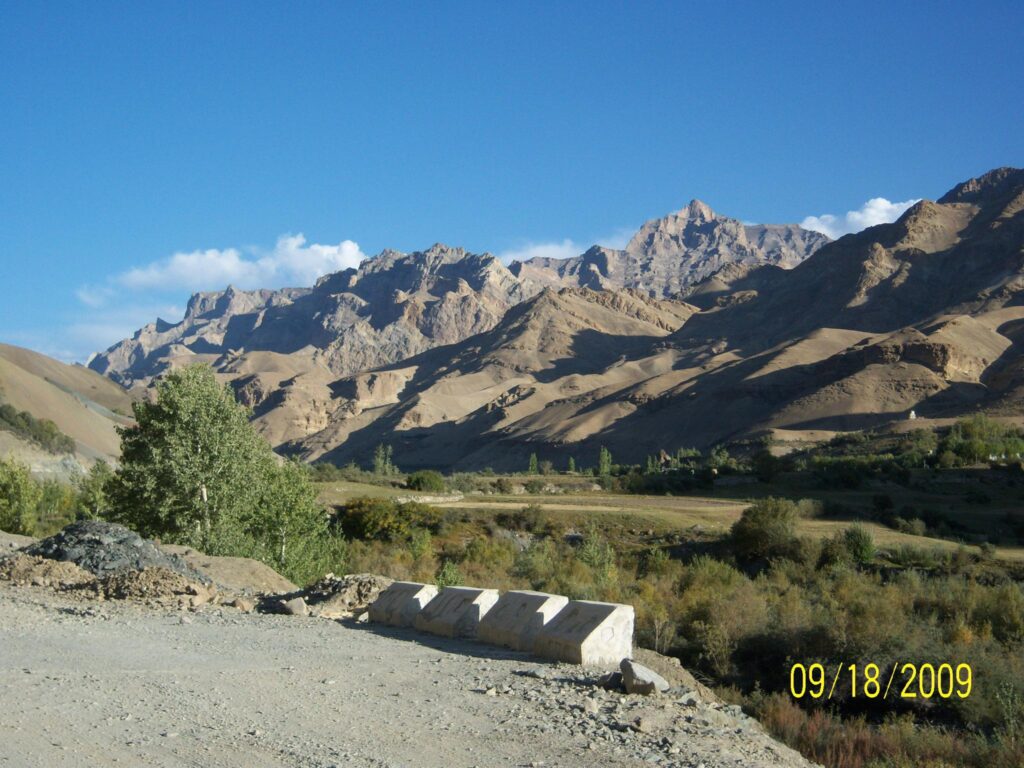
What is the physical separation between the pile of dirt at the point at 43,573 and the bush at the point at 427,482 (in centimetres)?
6651

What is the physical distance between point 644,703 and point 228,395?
2579 centimetres

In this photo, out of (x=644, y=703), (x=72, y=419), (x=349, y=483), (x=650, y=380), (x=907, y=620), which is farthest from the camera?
(x=650, y=380)

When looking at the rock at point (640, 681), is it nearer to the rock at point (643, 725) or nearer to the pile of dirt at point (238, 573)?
the rock at point (643, 725)

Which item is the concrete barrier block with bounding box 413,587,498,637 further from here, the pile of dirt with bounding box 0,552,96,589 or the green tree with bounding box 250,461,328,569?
the green tree with bounding box 250,461,328,569

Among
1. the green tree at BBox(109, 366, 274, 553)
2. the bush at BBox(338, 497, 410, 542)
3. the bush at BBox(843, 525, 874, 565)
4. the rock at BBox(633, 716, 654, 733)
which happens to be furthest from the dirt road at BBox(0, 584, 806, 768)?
the bush at BBox(338, 497, 410, 542)

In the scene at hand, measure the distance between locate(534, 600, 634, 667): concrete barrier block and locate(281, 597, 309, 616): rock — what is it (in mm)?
5088

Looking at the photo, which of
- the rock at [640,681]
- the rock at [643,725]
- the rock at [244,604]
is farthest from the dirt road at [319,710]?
the rock at [244,604]

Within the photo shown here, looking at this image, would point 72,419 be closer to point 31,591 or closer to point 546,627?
point 31,591

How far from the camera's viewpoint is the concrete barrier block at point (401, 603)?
1580 cm

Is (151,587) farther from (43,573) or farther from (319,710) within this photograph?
(319,710)

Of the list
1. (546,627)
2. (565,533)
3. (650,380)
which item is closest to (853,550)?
(565,533)

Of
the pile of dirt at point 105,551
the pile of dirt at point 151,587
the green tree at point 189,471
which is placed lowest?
the pile of dirt at point 151,587

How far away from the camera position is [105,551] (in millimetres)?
20203

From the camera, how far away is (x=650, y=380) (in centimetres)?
18138
